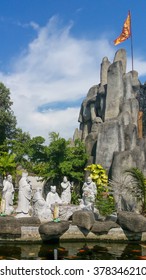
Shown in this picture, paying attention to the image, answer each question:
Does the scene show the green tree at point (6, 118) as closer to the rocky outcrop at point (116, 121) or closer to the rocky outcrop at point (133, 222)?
the rocky outcrop at point (116, 121)

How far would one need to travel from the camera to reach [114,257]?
27.4 feet

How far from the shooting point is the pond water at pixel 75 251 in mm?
8320

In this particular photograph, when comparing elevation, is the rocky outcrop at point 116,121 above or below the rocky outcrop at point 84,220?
above

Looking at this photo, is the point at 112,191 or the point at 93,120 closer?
the point at 112,191

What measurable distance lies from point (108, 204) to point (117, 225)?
8.71ft

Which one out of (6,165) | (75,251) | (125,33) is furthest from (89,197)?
(125,33)

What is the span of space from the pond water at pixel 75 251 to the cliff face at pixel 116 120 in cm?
1049

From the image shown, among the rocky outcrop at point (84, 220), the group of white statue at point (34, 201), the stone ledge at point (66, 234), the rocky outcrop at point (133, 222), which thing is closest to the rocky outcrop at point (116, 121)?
the group of white statue at point (34, 201)

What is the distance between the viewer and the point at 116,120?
74.5 ft

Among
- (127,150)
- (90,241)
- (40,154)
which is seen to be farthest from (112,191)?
(90,241)

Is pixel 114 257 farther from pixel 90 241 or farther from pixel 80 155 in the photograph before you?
pixel 80 155

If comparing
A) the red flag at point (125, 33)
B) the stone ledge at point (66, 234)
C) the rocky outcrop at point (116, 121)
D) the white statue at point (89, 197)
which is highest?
the red flag at point (125, 33)

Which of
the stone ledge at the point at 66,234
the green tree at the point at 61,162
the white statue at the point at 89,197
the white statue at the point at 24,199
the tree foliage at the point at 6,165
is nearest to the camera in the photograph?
the stone ledge at the point at 66,234

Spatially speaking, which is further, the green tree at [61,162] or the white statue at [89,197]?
the green tree at [61,162]
